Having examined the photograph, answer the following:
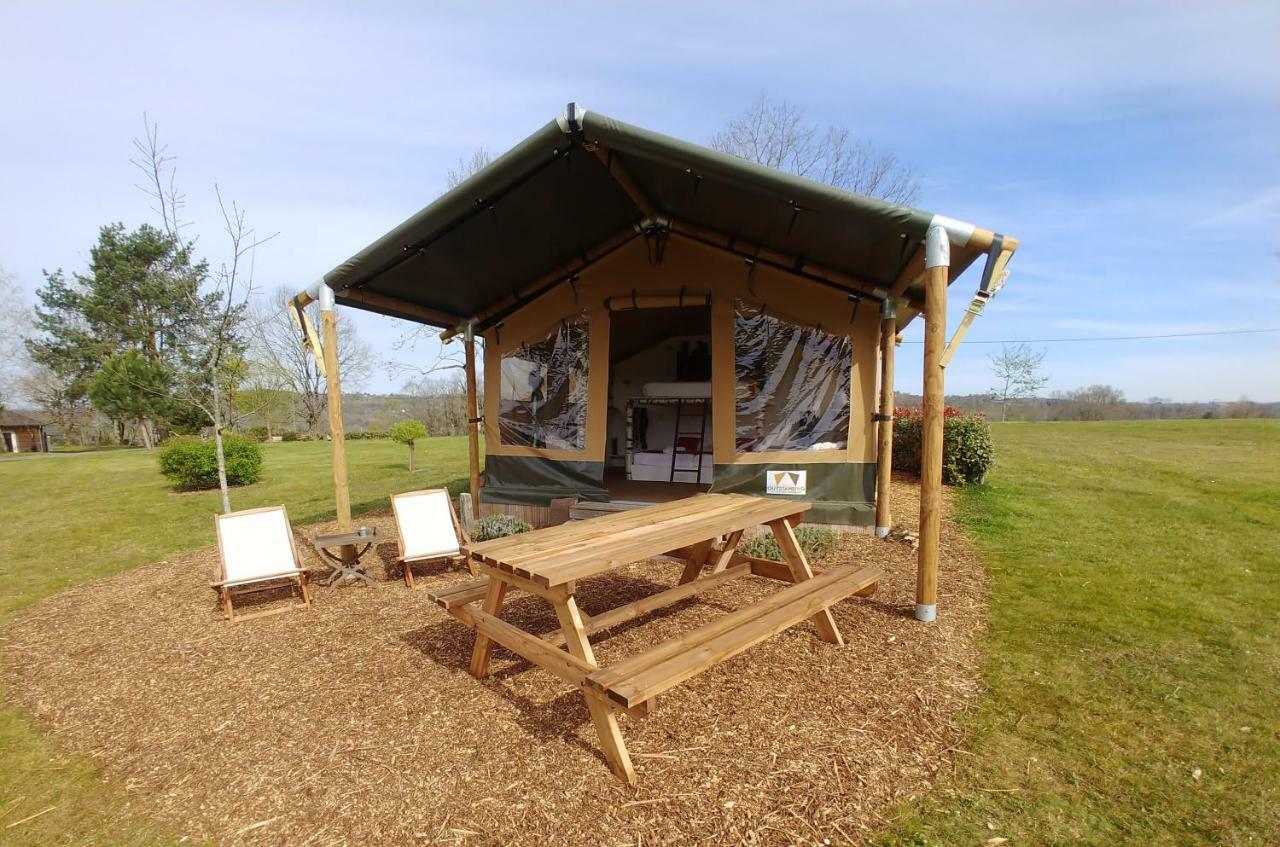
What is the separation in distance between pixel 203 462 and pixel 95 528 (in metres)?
3.32

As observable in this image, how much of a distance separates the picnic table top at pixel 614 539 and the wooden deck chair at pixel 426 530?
87.8 inches

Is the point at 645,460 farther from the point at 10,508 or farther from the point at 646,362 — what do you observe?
the point at 10,508

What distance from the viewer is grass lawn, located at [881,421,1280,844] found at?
2.11 metres

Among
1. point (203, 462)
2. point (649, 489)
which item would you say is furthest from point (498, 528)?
point (203, 462)

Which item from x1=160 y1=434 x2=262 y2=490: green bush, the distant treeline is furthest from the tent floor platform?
the distant treeline

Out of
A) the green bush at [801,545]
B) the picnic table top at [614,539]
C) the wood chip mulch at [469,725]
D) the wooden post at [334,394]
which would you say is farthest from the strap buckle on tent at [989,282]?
the wooden post at [334,394]

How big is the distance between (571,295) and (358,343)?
95.2ft

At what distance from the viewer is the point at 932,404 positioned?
145 inches

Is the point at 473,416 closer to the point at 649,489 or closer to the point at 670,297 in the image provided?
the point at 649,489

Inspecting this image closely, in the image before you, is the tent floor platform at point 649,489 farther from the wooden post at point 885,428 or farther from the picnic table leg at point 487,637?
the picnic table leg at point 487,637

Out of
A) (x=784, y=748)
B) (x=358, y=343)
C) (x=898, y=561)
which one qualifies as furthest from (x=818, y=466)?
(x=358, y=343)

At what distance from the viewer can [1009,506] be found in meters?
7.48

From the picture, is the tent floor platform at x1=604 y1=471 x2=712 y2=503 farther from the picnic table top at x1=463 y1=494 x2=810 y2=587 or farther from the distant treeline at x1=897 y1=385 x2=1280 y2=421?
the distant treeline at x1=897 y1=385 x2=1280 y2=421

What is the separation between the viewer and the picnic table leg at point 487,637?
2.99 meters
